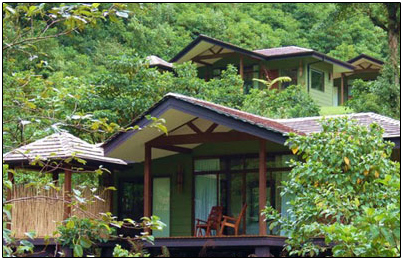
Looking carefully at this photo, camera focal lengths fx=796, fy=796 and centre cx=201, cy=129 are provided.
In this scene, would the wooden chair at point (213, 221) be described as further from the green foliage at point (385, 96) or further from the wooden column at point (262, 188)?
the green foliage at point (385, 96)

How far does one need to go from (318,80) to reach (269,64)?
242cm

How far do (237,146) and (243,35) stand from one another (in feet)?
115

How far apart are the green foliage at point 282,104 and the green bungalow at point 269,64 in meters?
6.38

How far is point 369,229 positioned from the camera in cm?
577

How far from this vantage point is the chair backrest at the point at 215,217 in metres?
15.5

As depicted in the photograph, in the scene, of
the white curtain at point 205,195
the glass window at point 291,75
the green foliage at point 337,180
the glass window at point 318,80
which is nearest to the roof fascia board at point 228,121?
the white curtain at point 205,195

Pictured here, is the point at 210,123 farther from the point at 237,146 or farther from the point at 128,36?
the point at 128,36

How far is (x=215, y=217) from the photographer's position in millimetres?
15656

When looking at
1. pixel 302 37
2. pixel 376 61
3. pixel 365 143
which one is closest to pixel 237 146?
pixel 365 143

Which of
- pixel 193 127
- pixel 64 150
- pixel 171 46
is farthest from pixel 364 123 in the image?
pixel 171 46

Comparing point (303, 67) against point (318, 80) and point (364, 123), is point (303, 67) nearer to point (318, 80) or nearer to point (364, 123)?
point (318, 80)

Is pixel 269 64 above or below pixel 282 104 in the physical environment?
above

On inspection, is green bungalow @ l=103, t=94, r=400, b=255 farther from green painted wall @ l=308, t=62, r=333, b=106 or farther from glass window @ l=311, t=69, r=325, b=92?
glass window @ l=311, t=69, r=325, b=92

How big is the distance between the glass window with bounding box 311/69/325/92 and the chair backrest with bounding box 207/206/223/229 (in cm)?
1993
